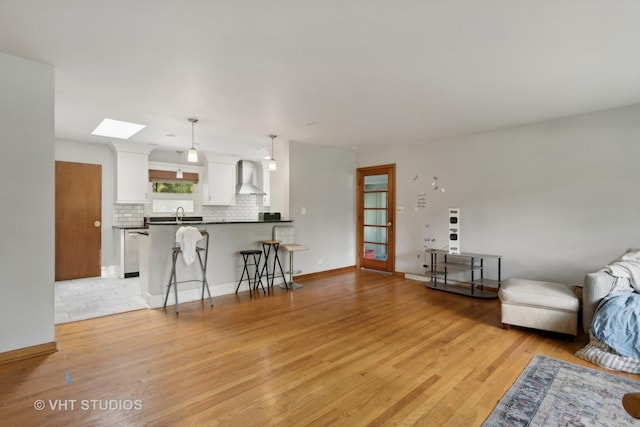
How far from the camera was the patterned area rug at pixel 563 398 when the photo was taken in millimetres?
1901

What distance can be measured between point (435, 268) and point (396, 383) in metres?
3.33

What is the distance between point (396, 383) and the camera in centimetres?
229

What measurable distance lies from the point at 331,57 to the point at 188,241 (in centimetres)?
275

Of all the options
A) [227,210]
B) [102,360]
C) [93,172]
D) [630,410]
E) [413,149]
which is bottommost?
[102,360]

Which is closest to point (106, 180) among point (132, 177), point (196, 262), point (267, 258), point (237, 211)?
point (132, 177)

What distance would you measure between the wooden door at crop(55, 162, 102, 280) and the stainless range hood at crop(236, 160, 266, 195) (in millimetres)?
2821

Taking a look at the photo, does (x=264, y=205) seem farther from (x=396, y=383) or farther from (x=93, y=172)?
(x=396, y=383)

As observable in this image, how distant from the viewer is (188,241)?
3.98 meters

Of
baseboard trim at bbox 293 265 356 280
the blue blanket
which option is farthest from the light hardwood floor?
baseboard trim at bbox 293 265 356 280

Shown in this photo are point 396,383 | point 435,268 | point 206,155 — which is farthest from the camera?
point 206,155

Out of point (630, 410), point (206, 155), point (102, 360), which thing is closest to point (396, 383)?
point (630, 410)

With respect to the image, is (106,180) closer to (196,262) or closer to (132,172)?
(132,172)

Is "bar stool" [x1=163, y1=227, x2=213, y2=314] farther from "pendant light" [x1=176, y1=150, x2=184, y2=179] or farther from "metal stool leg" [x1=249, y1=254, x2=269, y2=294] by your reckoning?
"pendant light" [x1=176, y1=150, x2=184, y2=179]

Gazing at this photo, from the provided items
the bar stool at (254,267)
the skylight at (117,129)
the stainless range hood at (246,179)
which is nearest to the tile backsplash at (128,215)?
the skylight at (117,129)
